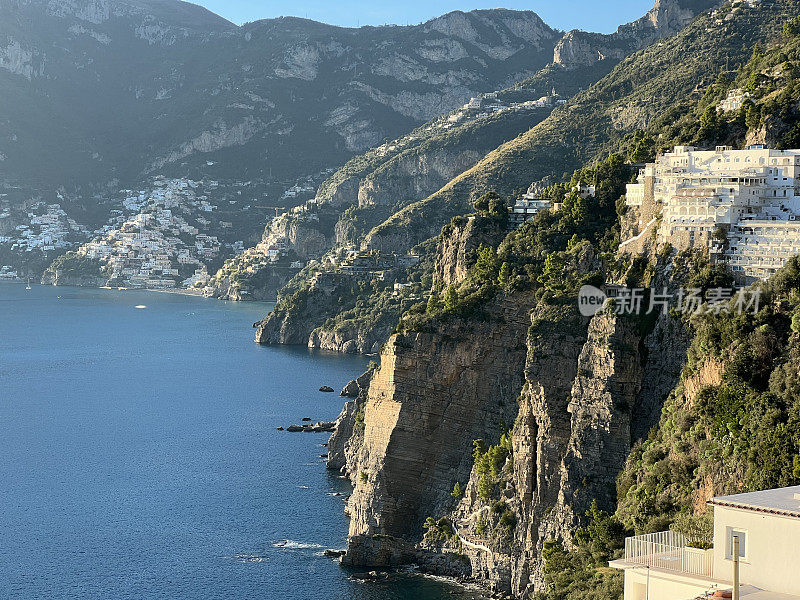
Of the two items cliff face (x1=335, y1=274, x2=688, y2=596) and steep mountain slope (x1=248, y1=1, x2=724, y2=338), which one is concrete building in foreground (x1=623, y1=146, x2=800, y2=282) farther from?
steep mountain slope (x1=248, y1=1, x2=724, y2=338)

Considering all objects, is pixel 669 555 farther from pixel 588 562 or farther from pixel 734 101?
pixel 734 101

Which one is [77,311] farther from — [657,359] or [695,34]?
[657,359]

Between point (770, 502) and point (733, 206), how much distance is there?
27.3m

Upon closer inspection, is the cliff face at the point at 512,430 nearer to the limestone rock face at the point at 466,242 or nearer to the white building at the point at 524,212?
the limestone rock face at the point at 466,242

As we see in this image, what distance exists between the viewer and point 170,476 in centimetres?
7650

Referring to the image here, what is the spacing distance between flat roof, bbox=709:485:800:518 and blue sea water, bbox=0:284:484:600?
27.9 m

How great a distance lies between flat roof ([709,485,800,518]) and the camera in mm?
25031

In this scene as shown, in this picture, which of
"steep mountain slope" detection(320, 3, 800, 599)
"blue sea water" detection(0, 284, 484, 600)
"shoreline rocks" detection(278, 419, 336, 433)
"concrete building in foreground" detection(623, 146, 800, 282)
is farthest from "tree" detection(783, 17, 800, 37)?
"shoreline rocks" detection(278, 419, 336, 433)

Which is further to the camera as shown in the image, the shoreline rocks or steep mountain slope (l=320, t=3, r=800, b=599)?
the shoreline rocks

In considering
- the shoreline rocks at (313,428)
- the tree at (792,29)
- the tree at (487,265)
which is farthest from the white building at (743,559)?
the shoreline rocks at (313,428)

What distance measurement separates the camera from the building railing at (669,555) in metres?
26.7

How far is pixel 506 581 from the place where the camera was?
53156 millimetres

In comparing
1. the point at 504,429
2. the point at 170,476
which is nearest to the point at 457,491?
the point at 504,429

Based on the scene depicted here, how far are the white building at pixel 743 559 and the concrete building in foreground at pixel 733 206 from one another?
23.8 metres
